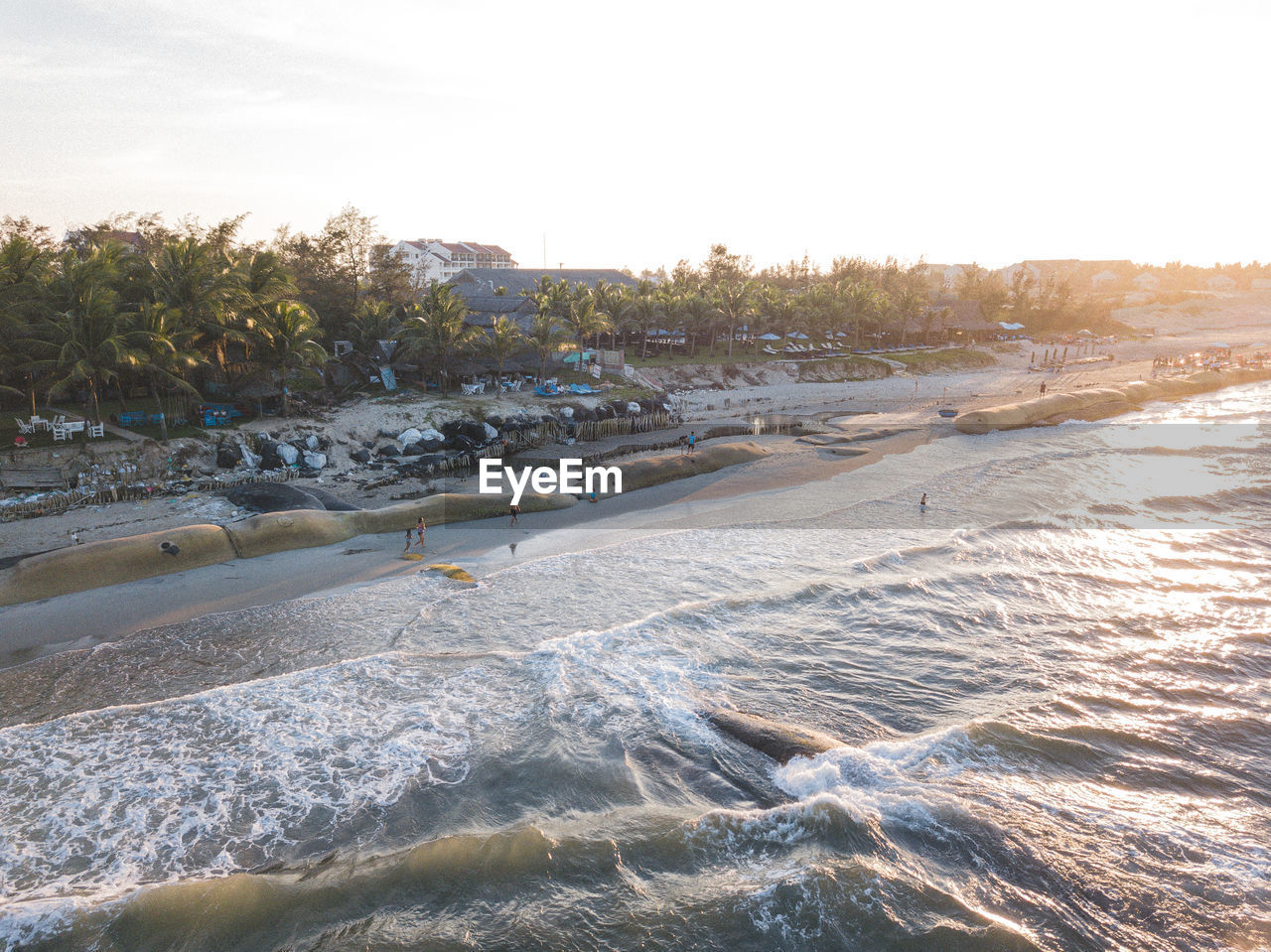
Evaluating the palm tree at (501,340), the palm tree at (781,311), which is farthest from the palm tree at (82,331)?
the palm tree at (781,311)

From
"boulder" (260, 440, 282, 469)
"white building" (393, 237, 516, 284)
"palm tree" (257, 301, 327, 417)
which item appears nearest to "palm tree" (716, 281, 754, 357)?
"palm tree" (257, 301, 327, 417)

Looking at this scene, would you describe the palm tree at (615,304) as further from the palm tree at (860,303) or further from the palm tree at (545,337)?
the palm tree at (860,303)

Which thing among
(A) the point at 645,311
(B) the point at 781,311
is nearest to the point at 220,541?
(A) the point at 645,311

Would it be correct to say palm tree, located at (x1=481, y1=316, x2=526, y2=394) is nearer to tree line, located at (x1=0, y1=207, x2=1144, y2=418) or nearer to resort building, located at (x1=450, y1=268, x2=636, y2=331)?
tree line, located at (x1=0, y1=207, x2=1144, y2=418)

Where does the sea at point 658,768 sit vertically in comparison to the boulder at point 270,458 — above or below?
below

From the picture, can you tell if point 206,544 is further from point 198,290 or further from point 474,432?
point 474,432

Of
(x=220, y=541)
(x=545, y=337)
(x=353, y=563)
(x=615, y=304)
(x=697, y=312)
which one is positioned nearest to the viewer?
(x=220, y=541)

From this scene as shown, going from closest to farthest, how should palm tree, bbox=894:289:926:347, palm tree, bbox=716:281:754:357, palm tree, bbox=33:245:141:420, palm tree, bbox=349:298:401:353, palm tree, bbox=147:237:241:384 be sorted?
1. palm tree, bbox=33:245:141:420
2. palm tree, bbox=147:237:241:384
3. palm tree, bbox=349:298:401:353
4. palm tree, bbox=716:281:754:357
5. palm tree, bbox=894:289:926:347
